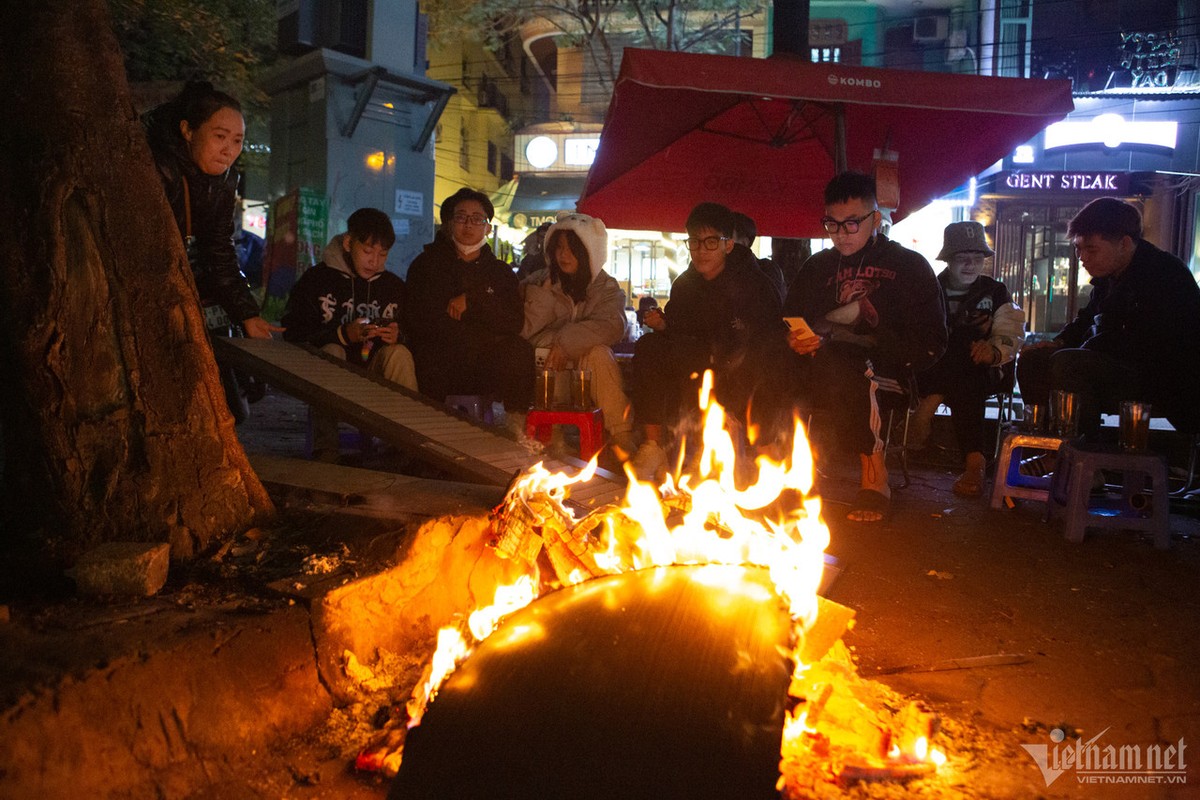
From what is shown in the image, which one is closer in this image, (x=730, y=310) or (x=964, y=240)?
(x=730, y=310)

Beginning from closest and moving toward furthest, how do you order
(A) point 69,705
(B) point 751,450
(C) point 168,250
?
(A) point 69,705 < (C) point 168,250 < (B) point 751,450

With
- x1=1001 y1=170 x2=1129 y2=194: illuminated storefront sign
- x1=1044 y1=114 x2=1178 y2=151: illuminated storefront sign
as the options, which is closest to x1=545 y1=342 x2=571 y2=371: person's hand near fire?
x1=1001 y1=170 x2=1129 y2=194: illuminated storefront sign

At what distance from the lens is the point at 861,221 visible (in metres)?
5.22

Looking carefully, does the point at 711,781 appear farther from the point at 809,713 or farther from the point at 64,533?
the point at 64,533

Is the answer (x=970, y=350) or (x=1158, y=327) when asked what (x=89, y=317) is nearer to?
(x=970, y=350)

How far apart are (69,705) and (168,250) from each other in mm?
1461

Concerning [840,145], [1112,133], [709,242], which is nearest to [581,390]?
[709,242]

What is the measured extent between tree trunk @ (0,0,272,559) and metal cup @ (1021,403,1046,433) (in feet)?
16.1

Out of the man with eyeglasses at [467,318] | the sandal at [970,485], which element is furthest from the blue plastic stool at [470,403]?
the sandal at [970,485]

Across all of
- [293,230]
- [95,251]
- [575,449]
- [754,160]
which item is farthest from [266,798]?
[293,230]

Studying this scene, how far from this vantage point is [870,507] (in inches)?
198

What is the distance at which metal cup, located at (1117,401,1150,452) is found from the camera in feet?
15.1

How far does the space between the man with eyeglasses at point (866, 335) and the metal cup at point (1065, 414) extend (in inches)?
32.8

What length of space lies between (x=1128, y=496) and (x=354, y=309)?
197 inches
